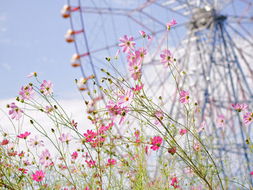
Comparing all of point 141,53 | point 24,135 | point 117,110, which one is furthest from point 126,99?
point 24,135

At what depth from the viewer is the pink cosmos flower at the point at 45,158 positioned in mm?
1624

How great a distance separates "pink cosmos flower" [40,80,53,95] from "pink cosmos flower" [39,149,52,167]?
386 millimetres

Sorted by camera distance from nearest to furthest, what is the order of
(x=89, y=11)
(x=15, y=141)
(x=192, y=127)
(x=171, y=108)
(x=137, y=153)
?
1. (x=192, y=127)
2. (x=137, y=153)
3. (x=15, y=141)
4. (x=89, y=11)
5. (x=171, y=108)

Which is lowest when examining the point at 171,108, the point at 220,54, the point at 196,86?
the point at 171,108

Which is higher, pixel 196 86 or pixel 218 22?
pixel 218 22

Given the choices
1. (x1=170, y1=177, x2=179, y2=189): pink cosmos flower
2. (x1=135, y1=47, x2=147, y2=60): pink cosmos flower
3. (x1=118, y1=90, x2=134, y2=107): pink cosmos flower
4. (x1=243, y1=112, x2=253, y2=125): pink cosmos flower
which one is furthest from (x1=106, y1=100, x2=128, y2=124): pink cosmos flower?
(x1=170, y1=177, x2=179, y2=189): pink cosmos flower

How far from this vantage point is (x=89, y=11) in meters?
4.06

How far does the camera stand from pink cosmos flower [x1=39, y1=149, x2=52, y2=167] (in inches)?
63.9

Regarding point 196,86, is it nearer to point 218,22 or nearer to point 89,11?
point 218,22

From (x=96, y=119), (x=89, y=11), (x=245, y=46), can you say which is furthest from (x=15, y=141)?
(x=245, y=46)

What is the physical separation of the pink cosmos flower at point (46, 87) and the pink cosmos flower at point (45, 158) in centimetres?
39

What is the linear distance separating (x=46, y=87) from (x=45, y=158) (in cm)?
40

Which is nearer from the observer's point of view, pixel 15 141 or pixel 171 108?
pixel 15 141

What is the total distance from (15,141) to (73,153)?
27 cm
